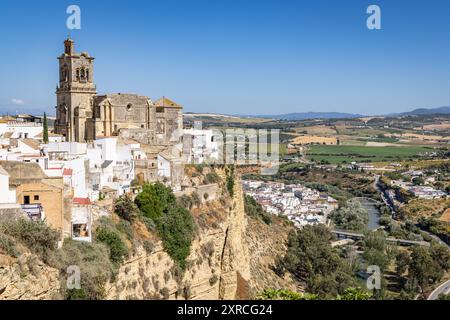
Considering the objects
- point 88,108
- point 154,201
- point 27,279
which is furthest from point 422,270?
point 27,279

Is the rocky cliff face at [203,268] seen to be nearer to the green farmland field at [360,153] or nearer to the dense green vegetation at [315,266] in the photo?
the dense green vegetation at [315,266]

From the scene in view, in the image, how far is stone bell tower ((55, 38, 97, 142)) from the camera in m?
25.9

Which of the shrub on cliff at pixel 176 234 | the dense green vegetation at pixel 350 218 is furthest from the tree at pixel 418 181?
the shrub on cliff at pixel 176 234

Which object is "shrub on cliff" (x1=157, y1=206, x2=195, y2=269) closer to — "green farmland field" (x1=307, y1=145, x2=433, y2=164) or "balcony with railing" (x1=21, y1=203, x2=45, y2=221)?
"balcony with railing" (x1=21, y1=203, x2=45, y2=221)

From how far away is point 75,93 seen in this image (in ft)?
85.4

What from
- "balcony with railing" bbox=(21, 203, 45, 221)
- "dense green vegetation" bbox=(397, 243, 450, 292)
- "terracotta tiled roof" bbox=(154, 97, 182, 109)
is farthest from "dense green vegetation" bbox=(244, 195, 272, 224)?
"balcony with railing" bbox=(21, 203, 45, 221)

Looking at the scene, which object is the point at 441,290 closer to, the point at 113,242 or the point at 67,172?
the point at 113,242

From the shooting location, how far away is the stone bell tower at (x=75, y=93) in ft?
84.8

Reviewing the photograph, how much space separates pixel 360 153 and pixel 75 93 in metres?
71.2

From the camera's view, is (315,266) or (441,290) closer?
(315,266)

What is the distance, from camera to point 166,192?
17312mm

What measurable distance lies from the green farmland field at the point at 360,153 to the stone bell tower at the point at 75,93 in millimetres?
58119

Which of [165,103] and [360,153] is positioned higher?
[165,103]
